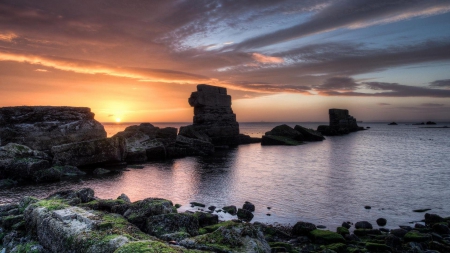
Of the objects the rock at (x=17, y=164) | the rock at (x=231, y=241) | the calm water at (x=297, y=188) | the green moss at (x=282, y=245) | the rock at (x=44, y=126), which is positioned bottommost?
the calm water at (x=297, y=188)

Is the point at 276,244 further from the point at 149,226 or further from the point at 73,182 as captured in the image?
the point at 73,182

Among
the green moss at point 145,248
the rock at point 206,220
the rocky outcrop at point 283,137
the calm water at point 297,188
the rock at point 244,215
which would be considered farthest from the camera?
the rocky outcrop at point 283,137

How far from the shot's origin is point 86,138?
26.4 meters

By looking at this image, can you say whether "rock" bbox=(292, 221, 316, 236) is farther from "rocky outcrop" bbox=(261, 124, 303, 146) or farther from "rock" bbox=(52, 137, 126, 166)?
"rocky outcrop" bbox=(261, 124, 303, 146)

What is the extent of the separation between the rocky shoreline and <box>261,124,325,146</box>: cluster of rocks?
3740 centimetres

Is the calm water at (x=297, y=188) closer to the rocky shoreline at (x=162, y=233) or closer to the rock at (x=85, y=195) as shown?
the rocky shoreline at (x=162, y=233)

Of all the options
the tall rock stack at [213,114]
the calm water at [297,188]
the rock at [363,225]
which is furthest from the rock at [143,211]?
the tall rock stack at [213,114]

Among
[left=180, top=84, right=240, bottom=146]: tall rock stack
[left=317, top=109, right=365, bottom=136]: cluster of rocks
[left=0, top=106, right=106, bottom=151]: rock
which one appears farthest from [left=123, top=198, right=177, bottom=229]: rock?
[left=317, top=109, right=365, bottom=136]: cluster of rocks

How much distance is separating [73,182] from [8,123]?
10452 millimetres

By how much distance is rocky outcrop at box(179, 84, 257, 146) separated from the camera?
141 ft

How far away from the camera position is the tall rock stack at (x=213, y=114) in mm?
43031

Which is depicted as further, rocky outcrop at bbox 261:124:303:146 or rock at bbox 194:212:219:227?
rocky outcrop at bbox 261:124:303:146

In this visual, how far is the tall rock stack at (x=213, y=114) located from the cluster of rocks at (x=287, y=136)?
22.5 ft

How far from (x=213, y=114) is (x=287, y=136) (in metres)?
15.5
